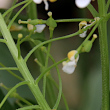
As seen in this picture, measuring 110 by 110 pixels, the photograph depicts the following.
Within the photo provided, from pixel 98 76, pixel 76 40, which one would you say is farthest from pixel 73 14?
pixel 98 76

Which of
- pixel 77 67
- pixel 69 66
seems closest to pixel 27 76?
pixel 69 66

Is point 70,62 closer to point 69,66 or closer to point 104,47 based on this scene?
point 69,66

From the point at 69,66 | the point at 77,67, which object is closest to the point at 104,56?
the point at 69,66

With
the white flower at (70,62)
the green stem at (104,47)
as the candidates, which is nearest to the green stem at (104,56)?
the green stem at (104,47)

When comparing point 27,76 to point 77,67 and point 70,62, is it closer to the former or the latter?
point 70,62

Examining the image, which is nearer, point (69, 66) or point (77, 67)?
point (69, 66)

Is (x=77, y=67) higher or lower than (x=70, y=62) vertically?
lower

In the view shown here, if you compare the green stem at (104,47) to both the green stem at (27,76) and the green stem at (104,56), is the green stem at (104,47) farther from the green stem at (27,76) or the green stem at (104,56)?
the green stem at (27,76)

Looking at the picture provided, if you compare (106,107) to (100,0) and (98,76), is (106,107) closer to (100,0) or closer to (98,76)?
(100,0)

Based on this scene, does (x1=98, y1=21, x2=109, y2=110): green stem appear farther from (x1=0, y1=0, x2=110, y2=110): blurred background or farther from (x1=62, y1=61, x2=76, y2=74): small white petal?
(x1=0, y1=0, x2=110, y2=110): blurred background

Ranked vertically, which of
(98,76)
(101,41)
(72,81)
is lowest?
(72,81)

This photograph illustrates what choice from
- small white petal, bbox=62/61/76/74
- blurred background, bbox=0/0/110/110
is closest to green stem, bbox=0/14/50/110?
small white petal, bbox=62/61/76/74
